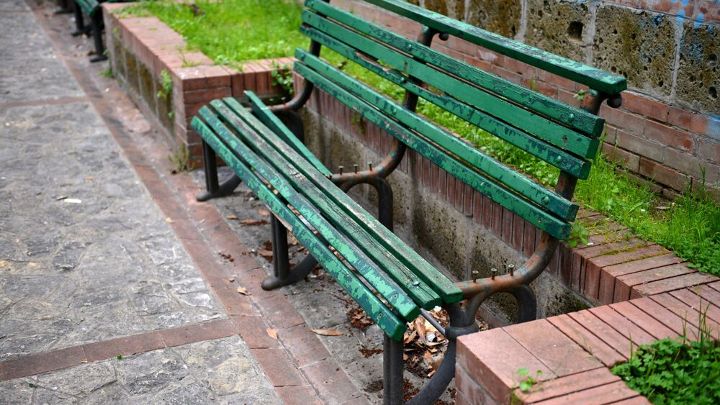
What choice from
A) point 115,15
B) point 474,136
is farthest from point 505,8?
point 115,15

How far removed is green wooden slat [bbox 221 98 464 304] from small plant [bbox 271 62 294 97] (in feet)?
4.32

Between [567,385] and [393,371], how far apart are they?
0.80 meters

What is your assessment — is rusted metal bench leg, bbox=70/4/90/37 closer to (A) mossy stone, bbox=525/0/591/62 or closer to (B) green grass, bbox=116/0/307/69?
(B) green grass, bbox=116/0/307/69

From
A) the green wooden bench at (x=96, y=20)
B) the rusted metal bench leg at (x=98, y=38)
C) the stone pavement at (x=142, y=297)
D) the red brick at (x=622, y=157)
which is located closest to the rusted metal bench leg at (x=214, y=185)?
the stone pavement at (x=142, y=297)

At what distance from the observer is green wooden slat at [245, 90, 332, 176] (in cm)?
444

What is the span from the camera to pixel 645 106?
3898 millimetres

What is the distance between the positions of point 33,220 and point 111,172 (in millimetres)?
849

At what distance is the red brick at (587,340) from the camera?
8.78 feet

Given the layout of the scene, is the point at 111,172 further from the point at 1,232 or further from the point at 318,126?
the point at 318,126

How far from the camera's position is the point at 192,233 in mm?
4961

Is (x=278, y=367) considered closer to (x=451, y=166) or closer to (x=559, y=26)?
(x=451, y=166)

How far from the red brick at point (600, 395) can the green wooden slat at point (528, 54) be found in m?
1.00

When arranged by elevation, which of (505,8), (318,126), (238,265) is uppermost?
(505,8)

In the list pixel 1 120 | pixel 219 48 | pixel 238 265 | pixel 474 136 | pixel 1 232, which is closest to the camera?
pixel 474 136
